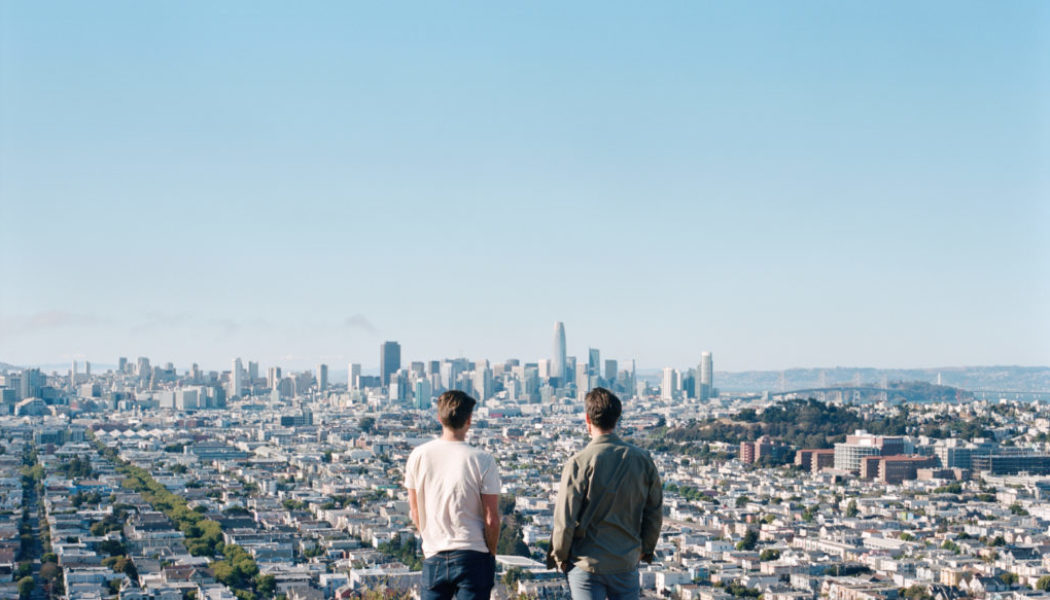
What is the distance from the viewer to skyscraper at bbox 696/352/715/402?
3531 inches

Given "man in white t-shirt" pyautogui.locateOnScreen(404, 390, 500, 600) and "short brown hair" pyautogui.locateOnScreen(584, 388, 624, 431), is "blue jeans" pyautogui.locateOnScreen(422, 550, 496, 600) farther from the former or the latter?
"short brown hair" pyautogui.locateOnScreen(584, 388, 624, 431)

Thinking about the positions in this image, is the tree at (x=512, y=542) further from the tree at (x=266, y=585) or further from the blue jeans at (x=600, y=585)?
the blue jeans at (x=600, y=585)

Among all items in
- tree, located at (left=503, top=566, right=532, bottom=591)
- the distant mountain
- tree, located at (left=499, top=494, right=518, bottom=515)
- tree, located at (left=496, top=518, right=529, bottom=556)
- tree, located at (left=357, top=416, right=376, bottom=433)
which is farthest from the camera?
the distant mountain

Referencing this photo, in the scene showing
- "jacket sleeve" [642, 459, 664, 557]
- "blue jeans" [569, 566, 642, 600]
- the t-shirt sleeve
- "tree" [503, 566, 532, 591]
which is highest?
the t-shirt sleeve

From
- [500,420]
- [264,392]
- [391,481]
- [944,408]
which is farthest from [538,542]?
[264,392]

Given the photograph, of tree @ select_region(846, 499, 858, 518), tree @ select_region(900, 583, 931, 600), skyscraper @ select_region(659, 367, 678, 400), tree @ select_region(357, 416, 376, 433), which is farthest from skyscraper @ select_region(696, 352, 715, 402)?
tree @ select_region(900, 583, 931, 600)

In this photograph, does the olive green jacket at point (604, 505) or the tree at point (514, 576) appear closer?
the olive green jacket at point (604, 505)

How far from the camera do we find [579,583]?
2.96m

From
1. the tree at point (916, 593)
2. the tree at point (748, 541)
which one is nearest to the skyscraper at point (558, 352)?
the tree at point (748, 541)

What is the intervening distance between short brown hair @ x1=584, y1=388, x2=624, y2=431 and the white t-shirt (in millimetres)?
250

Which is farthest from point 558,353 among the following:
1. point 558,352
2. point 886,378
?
point 886,378

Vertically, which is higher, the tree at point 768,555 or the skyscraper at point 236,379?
the skyscraper at point 236,379

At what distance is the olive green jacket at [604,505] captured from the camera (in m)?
2.91

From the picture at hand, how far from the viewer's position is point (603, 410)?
2902 mm
